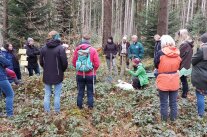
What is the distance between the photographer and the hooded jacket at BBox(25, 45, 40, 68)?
1203 cm

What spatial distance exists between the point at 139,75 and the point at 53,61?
3875mm

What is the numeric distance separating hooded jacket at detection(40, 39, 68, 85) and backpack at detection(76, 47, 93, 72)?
1.10 ft

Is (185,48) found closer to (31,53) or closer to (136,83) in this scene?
(136,83)

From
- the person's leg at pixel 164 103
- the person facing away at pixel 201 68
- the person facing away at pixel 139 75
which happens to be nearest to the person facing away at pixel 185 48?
the person facing away at pixel 201 68

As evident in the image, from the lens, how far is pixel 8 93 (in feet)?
24.0

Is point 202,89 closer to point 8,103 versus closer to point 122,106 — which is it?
point 122,106

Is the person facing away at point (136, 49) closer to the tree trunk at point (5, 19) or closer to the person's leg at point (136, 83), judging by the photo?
the person's leg at point (136, 83)

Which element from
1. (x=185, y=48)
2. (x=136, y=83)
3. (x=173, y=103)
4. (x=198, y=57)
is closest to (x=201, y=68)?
(x=198, y=57)

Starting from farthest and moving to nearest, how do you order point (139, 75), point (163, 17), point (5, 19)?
point (5, 19) → point (163, 17) → point (139, 75)

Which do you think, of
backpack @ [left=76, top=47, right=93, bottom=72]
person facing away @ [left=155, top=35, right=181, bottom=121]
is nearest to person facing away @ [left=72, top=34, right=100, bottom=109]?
backpack @ [left=76, top=47, right=93, bottom=72]

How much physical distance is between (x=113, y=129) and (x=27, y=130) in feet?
5.67

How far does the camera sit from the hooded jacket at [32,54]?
39.5ft

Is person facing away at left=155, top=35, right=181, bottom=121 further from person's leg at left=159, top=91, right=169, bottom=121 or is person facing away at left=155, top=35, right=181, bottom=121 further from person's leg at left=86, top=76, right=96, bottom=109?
person's leg at left=86, top=76, right=96, bottom=109

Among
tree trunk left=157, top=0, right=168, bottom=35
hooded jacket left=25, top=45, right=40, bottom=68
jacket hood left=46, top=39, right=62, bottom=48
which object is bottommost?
hooded jacket left=25, top=45, right=40, bottom=68
